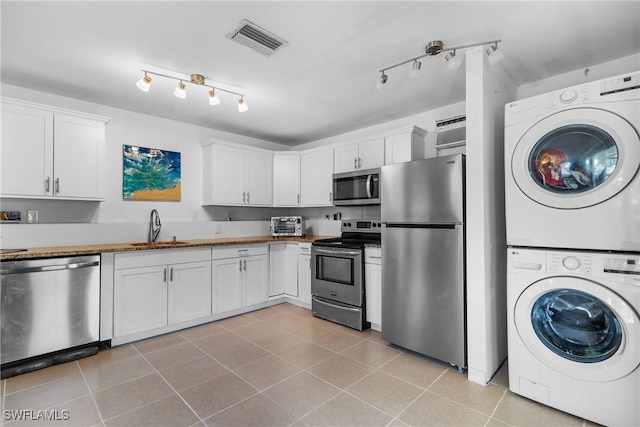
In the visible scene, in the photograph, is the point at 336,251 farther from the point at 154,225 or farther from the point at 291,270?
the point at 154,225

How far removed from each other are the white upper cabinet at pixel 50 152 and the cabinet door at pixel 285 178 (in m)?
2.28

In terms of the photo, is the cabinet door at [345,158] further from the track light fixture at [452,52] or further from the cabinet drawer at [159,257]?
the cabinet drawer at [159,257]

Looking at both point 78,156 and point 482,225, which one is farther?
point 78,156

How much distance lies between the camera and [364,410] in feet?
6.45

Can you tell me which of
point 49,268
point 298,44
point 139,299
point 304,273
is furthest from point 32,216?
point 298,44

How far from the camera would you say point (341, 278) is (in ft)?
11.6

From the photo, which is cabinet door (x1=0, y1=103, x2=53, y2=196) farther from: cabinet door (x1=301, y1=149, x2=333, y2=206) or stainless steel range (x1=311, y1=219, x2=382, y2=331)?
cabinet door (x1=301, y1=149, x2=333, y2=206)

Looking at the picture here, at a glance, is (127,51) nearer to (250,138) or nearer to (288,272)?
(250,138)

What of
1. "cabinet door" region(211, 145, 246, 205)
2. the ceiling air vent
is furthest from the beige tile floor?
the ceiling air vent

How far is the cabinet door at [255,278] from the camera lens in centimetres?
392

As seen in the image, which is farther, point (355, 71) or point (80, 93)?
point (80, 93)

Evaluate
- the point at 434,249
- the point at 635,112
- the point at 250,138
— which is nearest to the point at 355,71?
the point at 434,249

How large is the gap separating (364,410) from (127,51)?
311 centimetres

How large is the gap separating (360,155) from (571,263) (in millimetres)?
2627
